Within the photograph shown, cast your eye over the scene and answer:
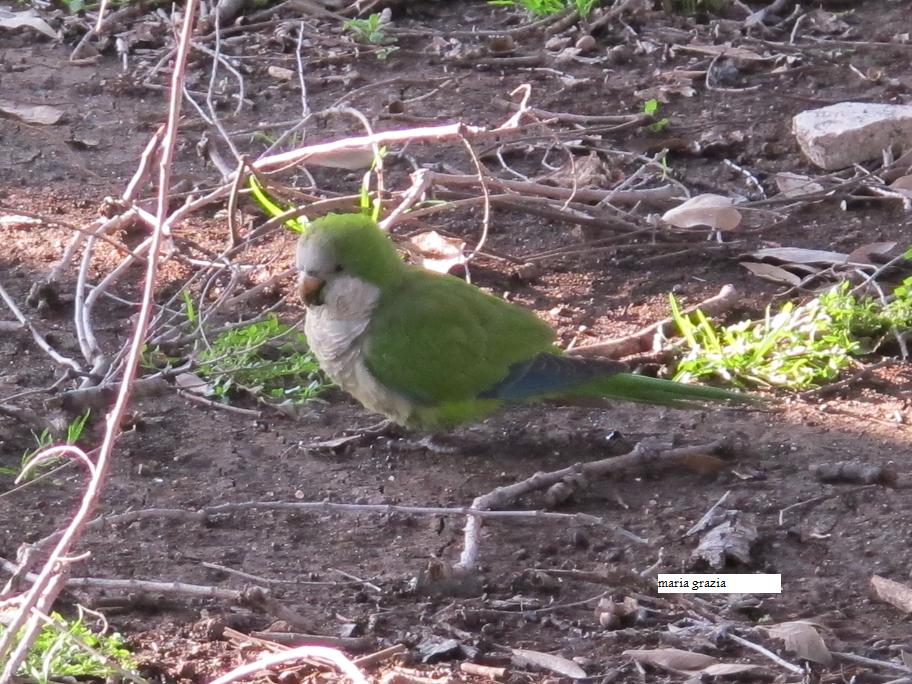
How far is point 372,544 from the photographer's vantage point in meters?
3.26

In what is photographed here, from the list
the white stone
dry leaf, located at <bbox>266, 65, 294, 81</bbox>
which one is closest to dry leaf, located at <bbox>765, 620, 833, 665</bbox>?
the white stone

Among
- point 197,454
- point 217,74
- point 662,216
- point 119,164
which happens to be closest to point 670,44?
point 662,216

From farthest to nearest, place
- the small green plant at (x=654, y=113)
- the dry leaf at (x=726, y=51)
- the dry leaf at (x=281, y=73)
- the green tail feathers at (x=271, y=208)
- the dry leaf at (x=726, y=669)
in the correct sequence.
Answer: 1. the dry leaf at (x=281, y=73)
2. the dry leaf at (x=726, y=51)
3. the small green plant at (x=654, y=113)
4. the green tail feathers at (x=271, y=208)
5. the dry leaf at (x=726, y=669)

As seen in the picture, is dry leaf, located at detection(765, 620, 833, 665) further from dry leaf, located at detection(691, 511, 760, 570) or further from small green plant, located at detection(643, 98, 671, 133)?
small green plant, located at detection(643, 98, 671, 133)

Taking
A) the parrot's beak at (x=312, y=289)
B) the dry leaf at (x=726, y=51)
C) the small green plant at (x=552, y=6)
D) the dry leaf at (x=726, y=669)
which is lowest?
the dry leaf at (x=726, y=51)

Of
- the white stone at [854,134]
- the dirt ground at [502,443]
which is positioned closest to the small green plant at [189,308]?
the dirt ground at [502,443]

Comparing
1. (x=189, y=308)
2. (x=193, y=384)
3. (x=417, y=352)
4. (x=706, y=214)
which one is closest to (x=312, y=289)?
(x=417, y=352)

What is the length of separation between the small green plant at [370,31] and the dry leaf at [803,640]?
4553 millimetres

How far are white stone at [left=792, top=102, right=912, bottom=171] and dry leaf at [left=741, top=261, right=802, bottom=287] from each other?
85 cm

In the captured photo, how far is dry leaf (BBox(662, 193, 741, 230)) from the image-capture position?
191 inches

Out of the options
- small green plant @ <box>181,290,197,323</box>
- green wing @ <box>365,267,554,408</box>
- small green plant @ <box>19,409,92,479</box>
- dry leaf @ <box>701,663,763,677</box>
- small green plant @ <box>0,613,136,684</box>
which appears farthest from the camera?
small green plant @ <box>181,290,197,323</box>

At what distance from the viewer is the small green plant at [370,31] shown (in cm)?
657

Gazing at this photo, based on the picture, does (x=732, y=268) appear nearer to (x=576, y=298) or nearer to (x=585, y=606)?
(x=576, y=298)

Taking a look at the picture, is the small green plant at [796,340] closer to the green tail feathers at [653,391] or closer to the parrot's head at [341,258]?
the green tail feathers at [653,391]
